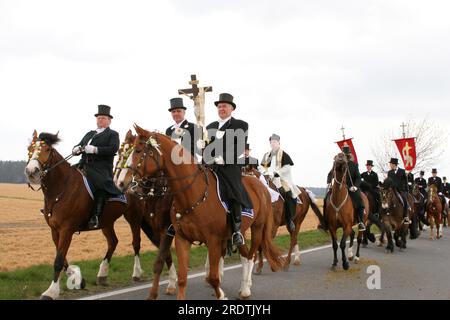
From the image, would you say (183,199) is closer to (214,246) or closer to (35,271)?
(214,246)

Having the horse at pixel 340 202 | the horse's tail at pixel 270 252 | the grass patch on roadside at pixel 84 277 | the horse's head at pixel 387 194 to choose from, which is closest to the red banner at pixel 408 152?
the horse's head at pixel 387 194

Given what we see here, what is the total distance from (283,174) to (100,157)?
15.5 ft

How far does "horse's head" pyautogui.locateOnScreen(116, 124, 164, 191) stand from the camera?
19.6 ft

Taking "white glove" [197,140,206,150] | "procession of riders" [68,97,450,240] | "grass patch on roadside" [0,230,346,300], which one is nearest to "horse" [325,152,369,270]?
"procession of riders" [68,97,450,240]

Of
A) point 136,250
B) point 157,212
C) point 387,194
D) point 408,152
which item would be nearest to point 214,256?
point 157,212

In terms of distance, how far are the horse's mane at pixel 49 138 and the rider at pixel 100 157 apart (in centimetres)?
58

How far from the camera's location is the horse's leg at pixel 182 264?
646cm

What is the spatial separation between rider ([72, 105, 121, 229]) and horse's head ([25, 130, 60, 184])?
2.21ft

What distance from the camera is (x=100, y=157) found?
8828 mm

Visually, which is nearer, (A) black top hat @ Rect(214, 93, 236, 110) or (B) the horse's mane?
(A) black top hat @ Rect(214, 93, 236, 110)

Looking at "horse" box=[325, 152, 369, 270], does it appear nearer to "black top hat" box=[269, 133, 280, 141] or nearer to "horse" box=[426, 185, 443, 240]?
"black top hat" box=[269, 133, 280, 141]

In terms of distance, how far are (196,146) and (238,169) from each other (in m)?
0.93
